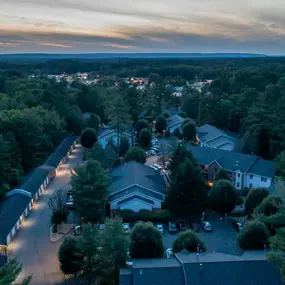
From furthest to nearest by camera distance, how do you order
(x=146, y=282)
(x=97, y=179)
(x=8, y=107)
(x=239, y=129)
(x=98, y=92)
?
(x=98, y=92), (x=239, y=129), (x=8, y=107), (x=97, y=179), (x=146, y=282)

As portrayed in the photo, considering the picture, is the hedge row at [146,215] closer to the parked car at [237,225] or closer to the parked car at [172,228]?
the parked car at [172,228]

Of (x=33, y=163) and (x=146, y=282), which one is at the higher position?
(x=146, y=282)

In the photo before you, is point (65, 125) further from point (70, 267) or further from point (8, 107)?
point (70, 267)

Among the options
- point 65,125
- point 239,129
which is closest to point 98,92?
point 65,125

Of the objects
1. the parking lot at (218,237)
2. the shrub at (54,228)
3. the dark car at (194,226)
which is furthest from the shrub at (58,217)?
the dark car at (194,226)

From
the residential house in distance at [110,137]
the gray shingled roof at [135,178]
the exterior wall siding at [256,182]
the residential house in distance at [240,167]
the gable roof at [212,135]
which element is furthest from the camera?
the residential house in distance at [110,137]

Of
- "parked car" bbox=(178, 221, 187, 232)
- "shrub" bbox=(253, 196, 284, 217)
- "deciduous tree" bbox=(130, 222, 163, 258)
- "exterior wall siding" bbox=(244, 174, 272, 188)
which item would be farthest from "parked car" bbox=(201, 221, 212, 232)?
"exterior wall siding" bbox=(244, 174, 272, 188)

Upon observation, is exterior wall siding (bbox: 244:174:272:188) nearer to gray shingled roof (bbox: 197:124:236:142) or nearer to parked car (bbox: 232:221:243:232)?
parked car (bbox: 232:221:243:232)
